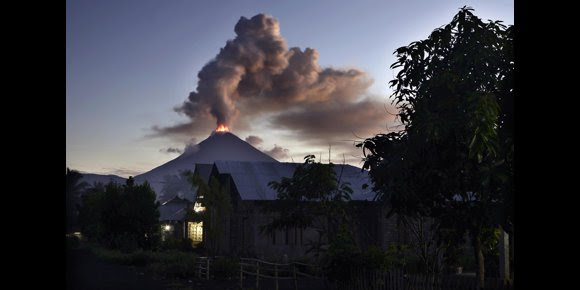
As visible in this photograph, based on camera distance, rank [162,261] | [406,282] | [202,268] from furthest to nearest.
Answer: [162,261] → [202,268] → [406,282]

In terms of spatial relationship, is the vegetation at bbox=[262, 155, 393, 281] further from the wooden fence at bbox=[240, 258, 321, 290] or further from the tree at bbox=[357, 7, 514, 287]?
the tree at bbox=[357, 7, 514, 287]

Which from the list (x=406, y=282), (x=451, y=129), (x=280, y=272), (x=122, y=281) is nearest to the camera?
(x=451, y=129)

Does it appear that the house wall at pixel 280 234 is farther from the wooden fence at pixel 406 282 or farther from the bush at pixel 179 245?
the wooden fence at pixel 406 282

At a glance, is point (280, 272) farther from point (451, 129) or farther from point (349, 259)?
point (451, 129)

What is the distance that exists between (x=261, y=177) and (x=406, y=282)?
22405 mm

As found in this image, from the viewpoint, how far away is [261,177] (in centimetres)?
3741

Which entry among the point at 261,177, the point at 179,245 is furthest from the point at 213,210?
the point at 179,245

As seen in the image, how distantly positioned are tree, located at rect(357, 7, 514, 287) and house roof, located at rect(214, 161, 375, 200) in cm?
2292

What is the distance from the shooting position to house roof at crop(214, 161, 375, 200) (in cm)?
3588

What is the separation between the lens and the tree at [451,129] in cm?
1060

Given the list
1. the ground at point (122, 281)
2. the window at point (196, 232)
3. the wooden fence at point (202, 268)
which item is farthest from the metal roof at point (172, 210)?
the wooden fence at point (202, 268)
